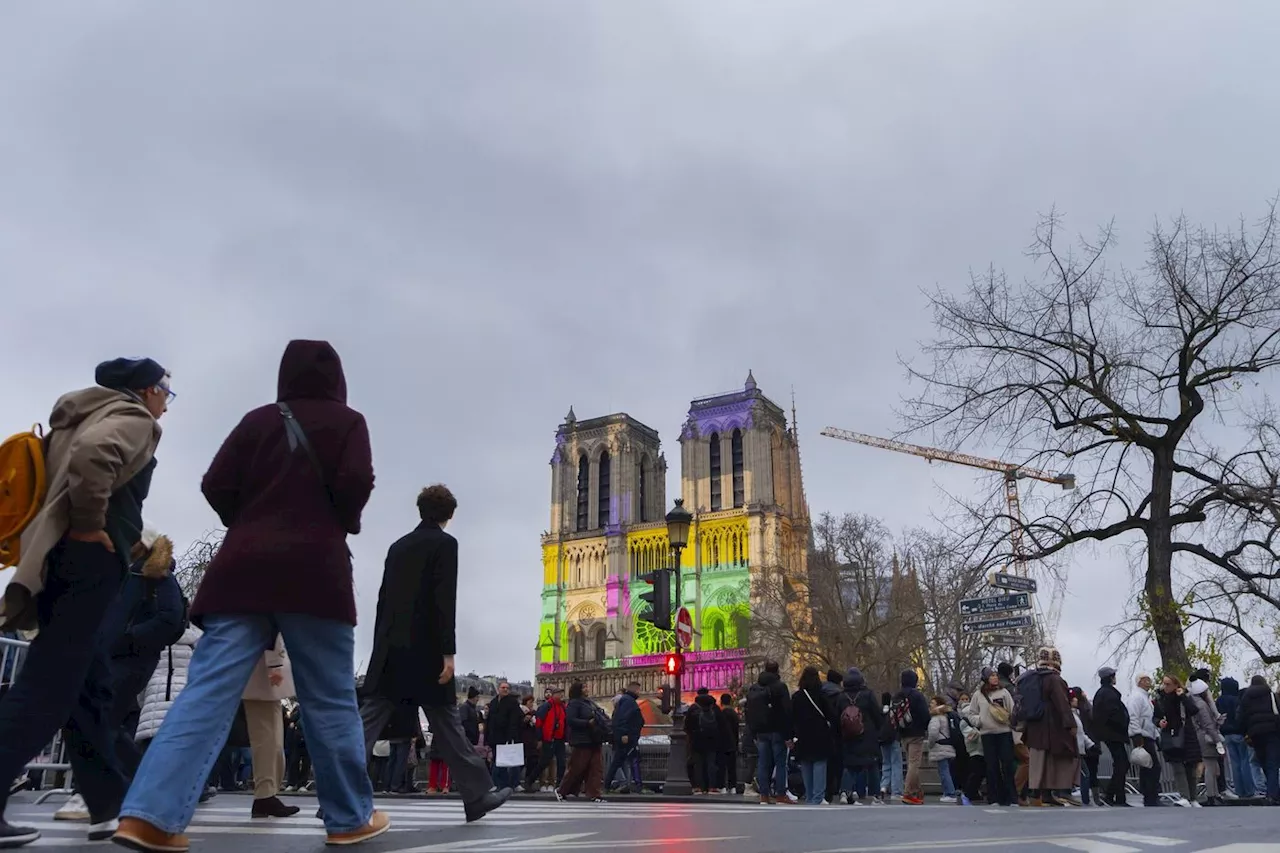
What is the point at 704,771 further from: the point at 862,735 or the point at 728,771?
the point at 862,735

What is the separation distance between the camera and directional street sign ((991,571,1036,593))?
55.4 ft

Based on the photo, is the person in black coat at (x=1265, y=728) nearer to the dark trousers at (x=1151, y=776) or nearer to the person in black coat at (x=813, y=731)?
the dark trousers at (x=1151, y=776)

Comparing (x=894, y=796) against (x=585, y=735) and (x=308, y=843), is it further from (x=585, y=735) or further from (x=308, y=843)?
(x=308, y=843)

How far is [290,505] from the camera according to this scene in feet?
13.5

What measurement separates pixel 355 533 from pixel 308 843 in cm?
138

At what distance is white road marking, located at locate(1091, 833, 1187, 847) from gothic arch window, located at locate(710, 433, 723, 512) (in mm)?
95903

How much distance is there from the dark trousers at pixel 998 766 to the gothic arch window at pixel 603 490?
304 feet

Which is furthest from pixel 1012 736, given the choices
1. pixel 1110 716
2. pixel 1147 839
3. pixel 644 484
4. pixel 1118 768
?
pixel 644 484

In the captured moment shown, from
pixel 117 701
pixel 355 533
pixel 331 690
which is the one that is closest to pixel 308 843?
pixel 331 690

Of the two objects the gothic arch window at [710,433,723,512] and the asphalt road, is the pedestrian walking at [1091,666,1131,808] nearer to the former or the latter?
the asphalt road

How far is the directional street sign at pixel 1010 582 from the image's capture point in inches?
664

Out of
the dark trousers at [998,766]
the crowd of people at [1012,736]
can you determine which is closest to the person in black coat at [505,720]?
the crowd of people at [1012,736]

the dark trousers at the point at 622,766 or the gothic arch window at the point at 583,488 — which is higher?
the gothic arch window at the point at 583,488

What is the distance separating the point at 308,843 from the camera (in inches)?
181
